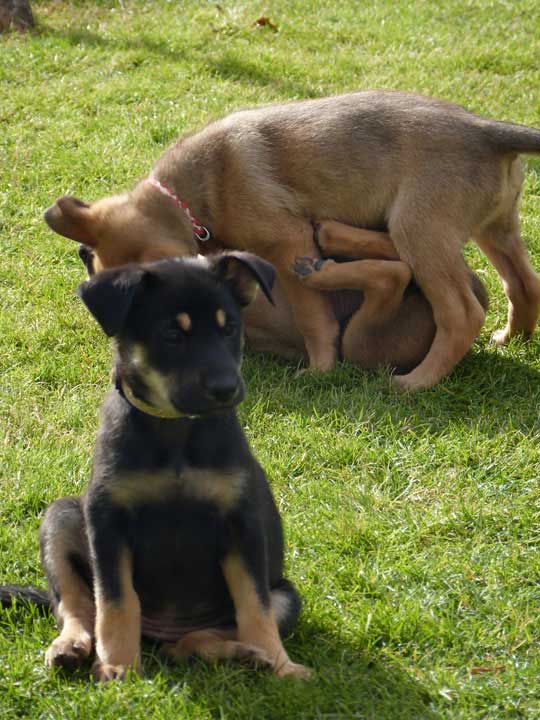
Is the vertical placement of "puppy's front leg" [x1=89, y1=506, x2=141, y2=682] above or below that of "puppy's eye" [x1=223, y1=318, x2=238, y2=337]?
below

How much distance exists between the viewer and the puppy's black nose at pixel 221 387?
3553 mm

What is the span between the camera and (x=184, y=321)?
368 centimetres

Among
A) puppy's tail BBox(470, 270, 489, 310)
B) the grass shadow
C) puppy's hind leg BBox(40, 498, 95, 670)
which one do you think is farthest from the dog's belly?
the grass shadow

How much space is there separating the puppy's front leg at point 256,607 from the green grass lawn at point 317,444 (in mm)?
97

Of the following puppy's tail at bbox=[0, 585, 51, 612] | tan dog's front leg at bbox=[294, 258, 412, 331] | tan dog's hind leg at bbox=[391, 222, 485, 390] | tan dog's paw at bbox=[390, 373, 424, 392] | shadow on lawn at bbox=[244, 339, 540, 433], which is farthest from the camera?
tan dog's front leg at bbox=[294, 258, 412, 331]

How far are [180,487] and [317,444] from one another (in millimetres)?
1844

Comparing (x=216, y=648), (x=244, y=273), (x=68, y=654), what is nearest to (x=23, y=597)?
(x=68, y=654)

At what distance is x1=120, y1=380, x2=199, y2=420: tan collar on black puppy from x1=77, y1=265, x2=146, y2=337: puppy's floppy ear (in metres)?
0.25

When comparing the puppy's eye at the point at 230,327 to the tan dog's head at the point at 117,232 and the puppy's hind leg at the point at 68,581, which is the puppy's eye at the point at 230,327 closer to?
the puppy's hind leg at the point at 68,581

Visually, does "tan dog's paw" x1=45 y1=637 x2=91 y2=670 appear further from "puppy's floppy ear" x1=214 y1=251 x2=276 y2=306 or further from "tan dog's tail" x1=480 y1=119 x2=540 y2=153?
"tan dog's tail" x1=480 y1=119 x2=540 y2=153

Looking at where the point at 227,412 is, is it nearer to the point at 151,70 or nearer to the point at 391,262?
the point at 391,262

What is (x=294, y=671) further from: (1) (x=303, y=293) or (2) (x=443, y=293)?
(1) (x=303, y=293)

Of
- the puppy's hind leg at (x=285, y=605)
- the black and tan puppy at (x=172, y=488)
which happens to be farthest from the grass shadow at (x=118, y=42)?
the puppy's hind leg at (x=285, y=605)

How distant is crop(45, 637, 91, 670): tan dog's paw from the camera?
3.72m
